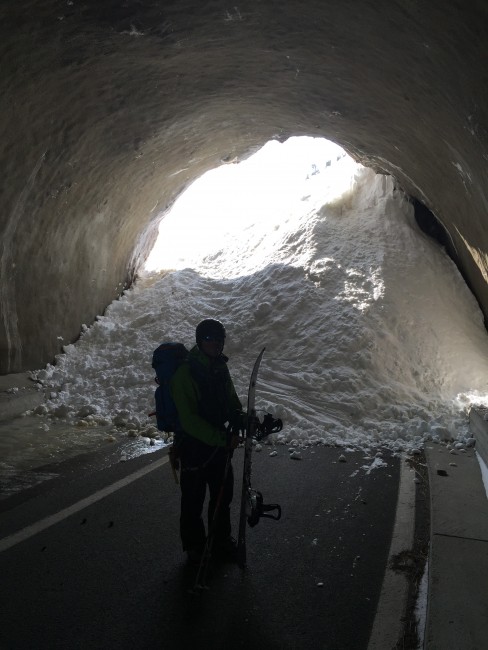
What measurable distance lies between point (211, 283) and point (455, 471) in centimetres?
877

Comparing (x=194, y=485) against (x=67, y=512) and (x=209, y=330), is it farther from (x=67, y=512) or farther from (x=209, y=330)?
(x=67, y=512)

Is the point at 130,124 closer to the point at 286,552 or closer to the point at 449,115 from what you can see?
the point at 449,115

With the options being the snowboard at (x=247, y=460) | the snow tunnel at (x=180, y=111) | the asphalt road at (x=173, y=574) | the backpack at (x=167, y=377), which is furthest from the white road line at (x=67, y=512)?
the snow tunnel at (x=180, y=111)

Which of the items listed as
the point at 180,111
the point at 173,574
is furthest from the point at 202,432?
the point at 180,111

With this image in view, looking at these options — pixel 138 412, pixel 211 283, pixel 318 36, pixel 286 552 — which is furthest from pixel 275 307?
pixel 286 552

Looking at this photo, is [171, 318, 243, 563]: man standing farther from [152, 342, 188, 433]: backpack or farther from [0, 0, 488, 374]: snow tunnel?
[0, 0, 488, 374]: snow tunnel

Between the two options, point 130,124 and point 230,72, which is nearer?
point 230,72

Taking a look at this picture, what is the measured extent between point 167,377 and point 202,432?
1.40ft

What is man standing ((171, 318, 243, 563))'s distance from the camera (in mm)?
3537

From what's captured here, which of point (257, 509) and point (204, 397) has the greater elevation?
point (204, 397)

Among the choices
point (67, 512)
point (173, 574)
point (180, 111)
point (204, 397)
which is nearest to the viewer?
point (173, 574)

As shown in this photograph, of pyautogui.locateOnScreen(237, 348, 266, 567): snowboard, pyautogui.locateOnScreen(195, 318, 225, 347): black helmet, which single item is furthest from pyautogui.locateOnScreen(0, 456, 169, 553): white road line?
pyautogui.locateOnScreen(195, 318, 225, 347): black helmet

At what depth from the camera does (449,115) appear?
19.7 ft

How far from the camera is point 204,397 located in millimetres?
3695
